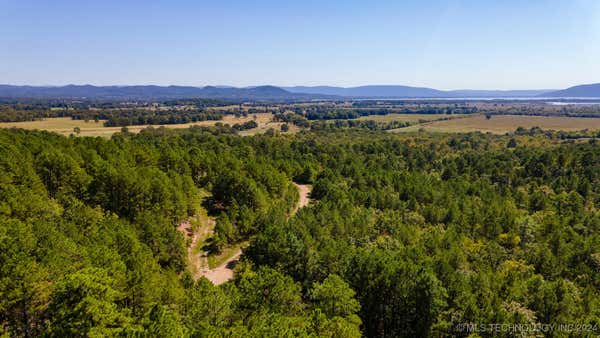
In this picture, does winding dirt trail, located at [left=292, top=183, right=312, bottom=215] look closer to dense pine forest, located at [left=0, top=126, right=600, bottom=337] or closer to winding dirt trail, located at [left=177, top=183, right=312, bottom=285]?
dense pine forest, located at [left=0, top=126, right=600, bottom=337]

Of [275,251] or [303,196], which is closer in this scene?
[275,251]

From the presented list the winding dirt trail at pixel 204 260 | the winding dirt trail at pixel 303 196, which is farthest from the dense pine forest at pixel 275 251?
the winding dirt trail at pixel 204 260

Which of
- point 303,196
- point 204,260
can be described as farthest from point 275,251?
point 303,196

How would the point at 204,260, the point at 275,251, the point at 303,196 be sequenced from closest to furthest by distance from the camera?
the point at 275,251 < the point at 204,260 < the point at 303,196

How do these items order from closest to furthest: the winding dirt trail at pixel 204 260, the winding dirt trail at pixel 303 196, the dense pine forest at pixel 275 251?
the dense pine forest at pixel 275 251
the winding dirt trail at pixel 204 260
the winding dirt trail at pixel 303 196

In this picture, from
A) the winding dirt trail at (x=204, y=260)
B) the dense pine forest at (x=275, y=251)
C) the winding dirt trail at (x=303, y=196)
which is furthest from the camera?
the winding dirt trail at (x=303, y=196)

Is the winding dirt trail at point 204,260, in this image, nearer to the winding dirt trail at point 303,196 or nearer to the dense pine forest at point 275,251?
the dense pine forest at point 275,251

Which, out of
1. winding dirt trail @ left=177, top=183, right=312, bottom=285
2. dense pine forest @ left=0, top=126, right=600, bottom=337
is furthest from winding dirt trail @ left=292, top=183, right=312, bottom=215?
winding dirt trail @ left=177, top=183, right=312, bottom=285

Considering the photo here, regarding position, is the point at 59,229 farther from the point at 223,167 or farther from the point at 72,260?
the point at 223,167

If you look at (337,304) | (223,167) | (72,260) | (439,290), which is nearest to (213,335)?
(337,304)

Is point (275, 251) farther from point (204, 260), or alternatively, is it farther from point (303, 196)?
point (303, 196)
